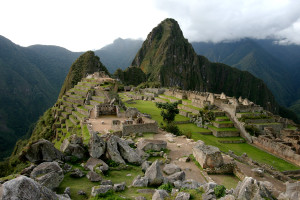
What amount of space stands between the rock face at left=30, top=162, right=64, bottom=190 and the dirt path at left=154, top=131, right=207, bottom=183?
5.67 metres

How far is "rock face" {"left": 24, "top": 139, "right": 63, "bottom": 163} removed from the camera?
838cm

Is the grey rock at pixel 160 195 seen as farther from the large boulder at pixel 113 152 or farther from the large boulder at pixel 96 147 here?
the large boulder at pixel 96 147

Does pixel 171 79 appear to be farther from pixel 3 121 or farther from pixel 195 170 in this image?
pixel 195 170

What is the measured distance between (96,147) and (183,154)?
552 cm

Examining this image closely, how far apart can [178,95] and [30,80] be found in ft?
342

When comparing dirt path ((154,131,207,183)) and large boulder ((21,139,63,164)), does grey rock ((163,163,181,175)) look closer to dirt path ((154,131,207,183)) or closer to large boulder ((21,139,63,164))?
dirt path ((154,131,207,183))

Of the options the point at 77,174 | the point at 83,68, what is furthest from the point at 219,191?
the point at 83,68

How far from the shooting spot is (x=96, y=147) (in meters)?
9.78

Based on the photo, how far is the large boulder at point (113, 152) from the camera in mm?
9608

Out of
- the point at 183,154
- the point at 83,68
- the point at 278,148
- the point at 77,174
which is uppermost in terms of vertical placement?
the point at 83,68

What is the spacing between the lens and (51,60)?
167 metres

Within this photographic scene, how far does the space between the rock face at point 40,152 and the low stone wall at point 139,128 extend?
7.15 meters

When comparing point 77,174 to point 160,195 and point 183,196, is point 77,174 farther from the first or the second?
point 183,196

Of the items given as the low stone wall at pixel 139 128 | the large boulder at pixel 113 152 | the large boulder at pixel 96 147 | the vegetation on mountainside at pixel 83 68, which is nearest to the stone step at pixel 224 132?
the low stone wall at pixel 139 128
